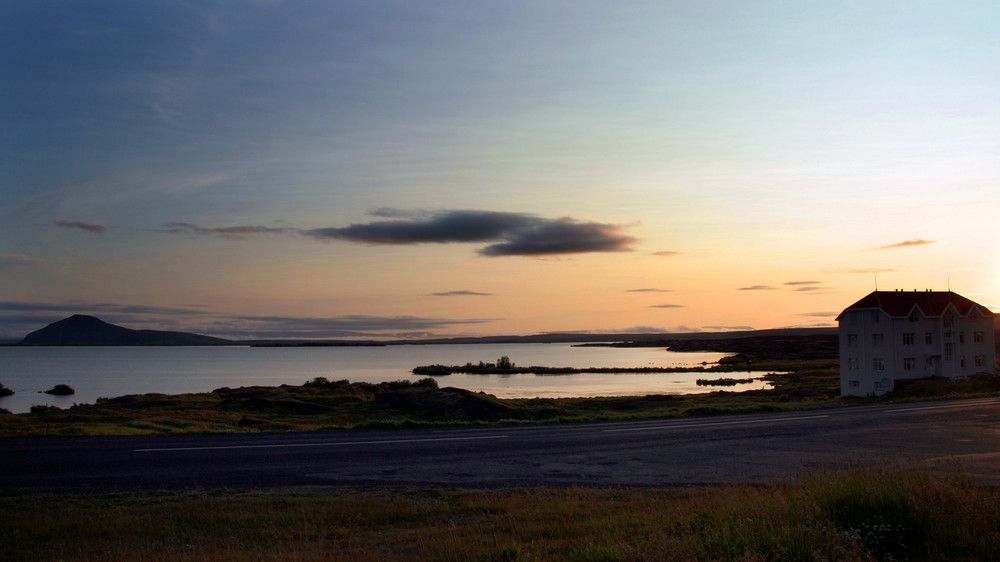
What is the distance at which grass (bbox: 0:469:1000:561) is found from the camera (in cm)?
784

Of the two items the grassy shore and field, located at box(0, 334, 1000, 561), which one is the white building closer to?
the grassy shore

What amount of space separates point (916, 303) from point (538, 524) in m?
58.6

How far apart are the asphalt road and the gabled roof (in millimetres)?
33947

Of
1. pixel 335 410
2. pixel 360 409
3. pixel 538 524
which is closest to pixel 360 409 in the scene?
pixel 360 409

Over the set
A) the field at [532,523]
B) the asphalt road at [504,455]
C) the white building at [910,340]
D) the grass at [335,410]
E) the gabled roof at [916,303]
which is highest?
the gabled roof at [916,303]

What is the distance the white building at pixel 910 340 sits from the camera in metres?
56.2

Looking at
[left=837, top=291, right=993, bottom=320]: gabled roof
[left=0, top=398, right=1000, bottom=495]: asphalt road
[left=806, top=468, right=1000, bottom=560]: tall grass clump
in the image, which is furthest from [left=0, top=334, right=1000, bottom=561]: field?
[left=837, top=291, right=993, bottom=320]: gabled roof

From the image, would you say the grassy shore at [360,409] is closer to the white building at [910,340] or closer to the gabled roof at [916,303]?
the white building at [910,340]

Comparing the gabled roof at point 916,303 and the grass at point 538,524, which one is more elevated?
the gabled roof at point 916,303

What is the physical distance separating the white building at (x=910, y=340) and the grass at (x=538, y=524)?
167ft

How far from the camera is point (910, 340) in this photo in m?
56.9

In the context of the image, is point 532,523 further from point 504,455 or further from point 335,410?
point 335,410

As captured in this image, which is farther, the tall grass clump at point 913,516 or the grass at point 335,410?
the grass at point 335,410

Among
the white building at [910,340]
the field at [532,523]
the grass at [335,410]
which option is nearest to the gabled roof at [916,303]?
the white building at [910,340]
